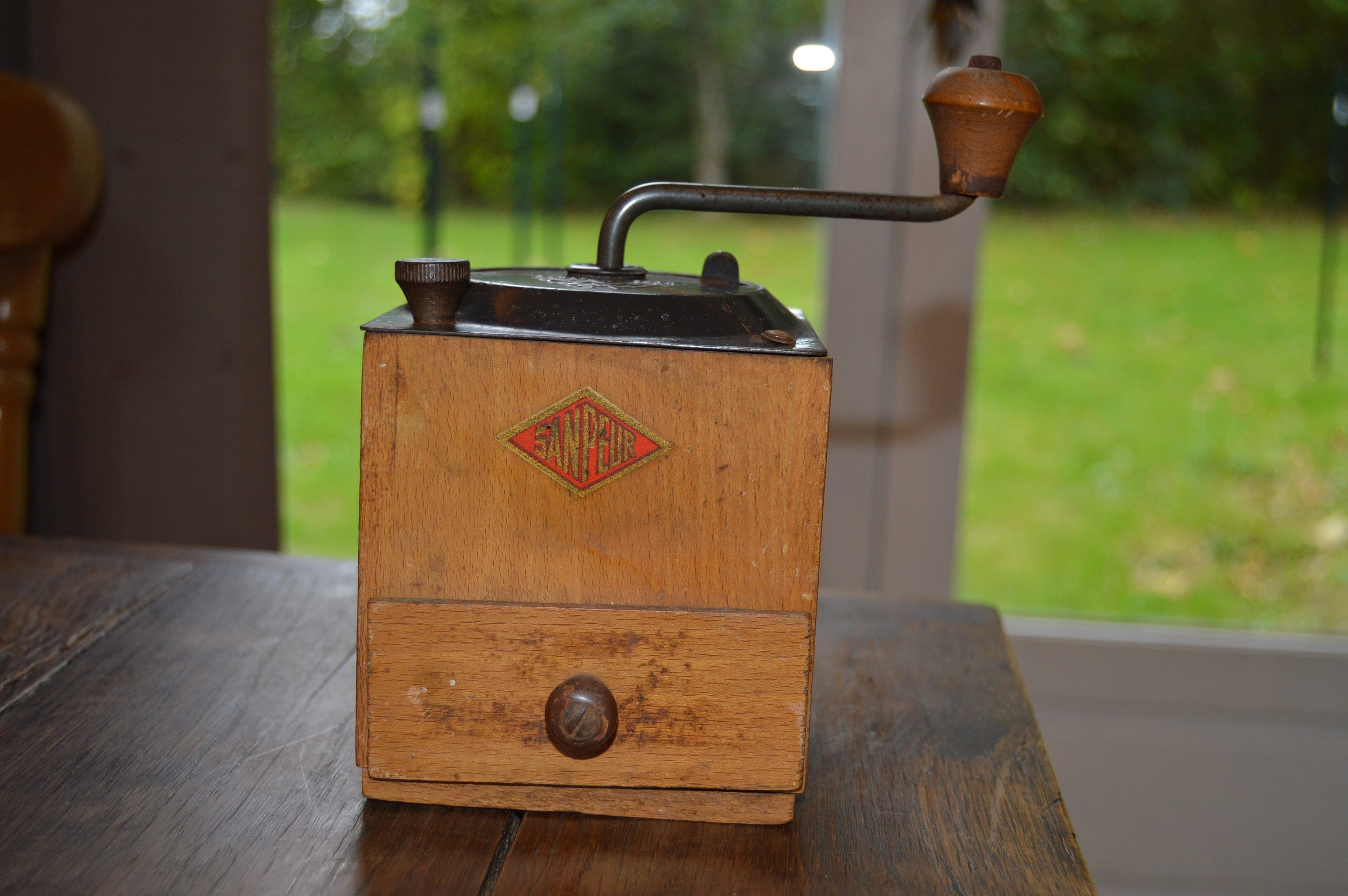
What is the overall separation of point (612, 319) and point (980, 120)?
0.78ft

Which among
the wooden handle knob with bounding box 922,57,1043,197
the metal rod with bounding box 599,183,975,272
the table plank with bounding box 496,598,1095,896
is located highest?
the wooden handle knob with bounding box 922,57,1043,197

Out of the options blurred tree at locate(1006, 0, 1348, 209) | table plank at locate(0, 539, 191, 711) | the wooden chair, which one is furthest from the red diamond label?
blurred tree at locate(1006, 0, 1348, 209)

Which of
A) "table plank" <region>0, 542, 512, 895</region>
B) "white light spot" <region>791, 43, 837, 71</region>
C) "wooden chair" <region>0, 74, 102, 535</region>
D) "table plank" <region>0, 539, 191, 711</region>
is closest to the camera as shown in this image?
"table plank" <region>0, 542, 512, 895</region>

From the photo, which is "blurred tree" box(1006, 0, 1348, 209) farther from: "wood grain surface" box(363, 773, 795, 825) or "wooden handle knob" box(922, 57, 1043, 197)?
"wood grain surface" box(363, 773, 795, 825)

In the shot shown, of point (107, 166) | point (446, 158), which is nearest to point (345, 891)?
point (107, 166)

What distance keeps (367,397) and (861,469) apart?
121 centimetres

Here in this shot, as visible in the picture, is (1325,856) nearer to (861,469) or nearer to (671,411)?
(861,469)

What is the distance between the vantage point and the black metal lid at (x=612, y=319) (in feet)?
2.07

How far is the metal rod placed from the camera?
2.24 ft

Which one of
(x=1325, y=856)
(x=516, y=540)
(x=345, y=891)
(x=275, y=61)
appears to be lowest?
(x=1325, y=856)

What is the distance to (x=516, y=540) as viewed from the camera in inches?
25.7

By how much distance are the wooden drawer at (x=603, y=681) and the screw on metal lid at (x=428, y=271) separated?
0.18 meters

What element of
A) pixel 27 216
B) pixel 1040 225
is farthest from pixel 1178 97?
pixel 27 216

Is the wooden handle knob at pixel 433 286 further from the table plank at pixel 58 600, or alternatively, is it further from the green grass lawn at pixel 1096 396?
the green grass lawn at pixel 1096 396
